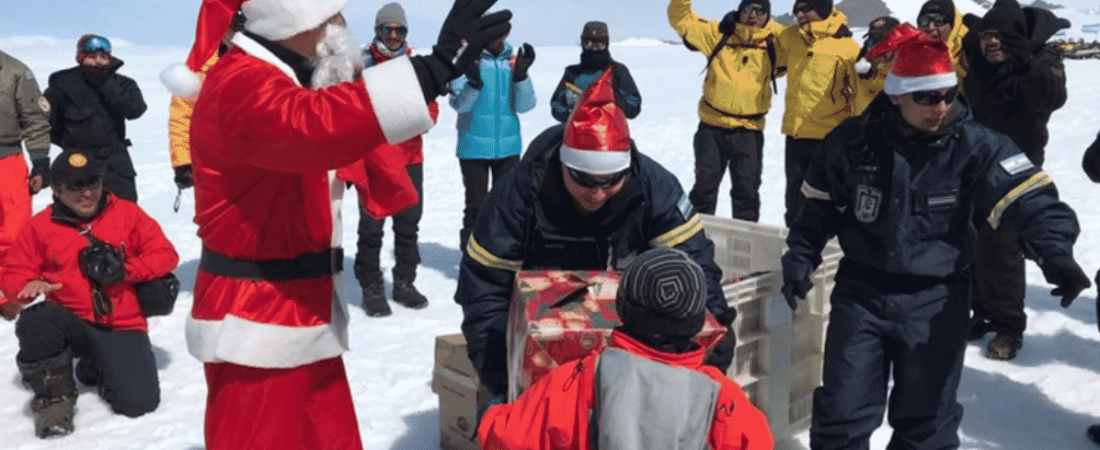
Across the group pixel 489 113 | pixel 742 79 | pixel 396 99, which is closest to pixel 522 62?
pixel 489 113

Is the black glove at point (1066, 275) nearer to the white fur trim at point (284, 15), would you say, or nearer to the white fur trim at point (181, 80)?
the white fur trim at point (284, 15)

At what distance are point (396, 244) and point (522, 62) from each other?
5.75 feet

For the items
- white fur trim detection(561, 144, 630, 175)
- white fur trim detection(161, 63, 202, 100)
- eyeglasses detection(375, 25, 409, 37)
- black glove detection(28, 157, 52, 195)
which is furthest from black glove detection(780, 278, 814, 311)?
black glove detection(28, 157, 52, 195)

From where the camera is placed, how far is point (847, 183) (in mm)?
3820

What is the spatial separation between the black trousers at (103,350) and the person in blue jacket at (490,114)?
292cm

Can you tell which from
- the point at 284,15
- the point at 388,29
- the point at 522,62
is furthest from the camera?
the point at 522,62

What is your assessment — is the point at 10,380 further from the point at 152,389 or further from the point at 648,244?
the point at 648,244

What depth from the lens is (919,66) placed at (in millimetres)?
3600

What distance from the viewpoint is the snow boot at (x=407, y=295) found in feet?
22.4

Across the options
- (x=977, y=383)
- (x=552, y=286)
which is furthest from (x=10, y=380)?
(x=977, y=383)

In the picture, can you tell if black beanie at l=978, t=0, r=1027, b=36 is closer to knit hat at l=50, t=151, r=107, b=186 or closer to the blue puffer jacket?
the blue puffer jacket

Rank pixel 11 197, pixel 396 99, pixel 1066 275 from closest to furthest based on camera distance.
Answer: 1. pixel 396 99
2. pixel 1066 275
3. pixel 11 197

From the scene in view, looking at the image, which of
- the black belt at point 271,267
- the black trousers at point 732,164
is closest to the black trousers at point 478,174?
the black trousers at point 732,164

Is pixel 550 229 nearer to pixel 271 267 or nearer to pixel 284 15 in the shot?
pixel 271 267
